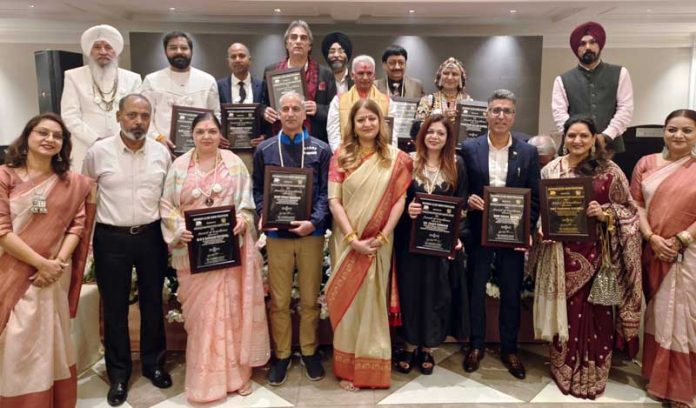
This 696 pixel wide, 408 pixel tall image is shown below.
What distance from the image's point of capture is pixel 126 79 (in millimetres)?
3572

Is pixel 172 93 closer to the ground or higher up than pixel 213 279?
higher up

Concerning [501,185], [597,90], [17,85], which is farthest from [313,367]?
[17,85]

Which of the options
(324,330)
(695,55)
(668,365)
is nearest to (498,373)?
(668,365)

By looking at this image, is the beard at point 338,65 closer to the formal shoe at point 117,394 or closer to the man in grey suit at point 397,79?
the man in grey suit at point 397,79

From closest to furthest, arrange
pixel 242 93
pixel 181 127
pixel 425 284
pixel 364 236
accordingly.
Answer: pixel 364 236 → pixel 425 284 → pixel 181 127 → pixel 242 93

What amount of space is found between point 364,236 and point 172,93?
1861 mm

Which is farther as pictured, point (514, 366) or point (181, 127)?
point (181, 127)

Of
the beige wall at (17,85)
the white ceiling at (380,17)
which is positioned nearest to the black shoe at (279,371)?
the white ceiling at (380,17)

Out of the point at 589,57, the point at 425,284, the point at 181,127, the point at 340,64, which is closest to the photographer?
the point at 425,284

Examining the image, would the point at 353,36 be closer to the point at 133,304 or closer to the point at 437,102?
the point at 437,102

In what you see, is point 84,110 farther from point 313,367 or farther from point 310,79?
point 313,367

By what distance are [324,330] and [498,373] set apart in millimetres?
1189

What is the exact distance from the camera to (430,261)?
2.89 m

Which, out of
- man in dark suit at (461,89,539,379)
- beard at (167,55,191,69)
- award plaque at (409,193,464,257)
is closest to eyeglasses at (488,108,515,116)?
man in dark suit at (461,89,539,379)
